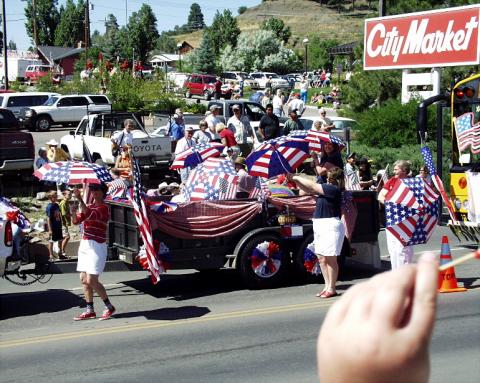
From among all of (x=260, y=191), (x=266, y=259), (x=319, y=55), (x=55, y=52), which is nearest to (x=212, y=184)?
(x=260, y=191)

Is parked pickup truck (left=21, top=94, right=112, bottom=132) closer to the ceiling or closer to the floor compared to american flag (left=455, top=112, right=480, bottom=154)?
closer to the ceiling

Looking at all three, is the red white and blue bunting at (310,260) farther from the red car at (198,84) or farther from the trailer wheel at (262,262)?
the red car at (198,84)

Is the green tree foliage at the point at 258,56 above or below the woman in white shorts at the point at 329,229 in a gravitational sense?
above

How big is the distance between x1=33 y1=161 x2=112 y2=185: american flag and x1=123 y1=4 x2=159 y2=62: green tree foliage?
7219cm

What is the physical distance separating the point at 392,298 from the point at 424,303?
0.08m

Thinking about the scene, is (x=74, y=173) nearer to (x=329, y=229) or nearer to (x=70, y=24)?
(x=329, y=229)

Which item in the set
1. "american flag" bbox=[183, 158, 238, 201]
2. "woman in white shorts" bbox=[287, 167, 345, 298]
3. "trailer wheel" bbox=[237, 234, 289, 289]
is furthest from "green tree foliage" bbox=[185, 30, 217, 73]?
"woman in white shorts" bbox=[287, 167, 345, 298]

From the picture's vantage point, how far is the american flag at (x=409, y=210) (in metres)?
11.2

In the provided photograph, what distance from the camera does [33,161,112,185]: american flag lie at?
1111 centimetres

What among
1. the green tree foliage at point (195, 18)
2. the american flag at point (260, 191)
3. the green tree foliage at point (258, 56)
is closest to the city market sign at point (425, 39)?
the american flag at point (260, 191)

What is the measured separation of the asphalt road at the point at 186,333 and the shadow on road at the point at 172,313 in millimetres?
13

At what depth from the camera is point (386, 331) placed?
1813 millimetres

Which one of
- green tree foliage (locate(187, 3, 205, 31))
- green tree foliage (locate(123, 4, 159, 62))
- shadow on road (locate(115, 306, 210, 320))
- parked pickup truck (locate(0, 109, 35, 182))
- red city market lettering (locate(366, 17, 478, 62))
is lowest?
shadow on road (locate(115, 306, 210, 320))

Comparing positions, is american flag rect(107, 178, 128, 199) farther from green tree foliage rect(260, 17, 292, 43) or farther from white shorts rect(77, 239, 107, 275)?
green tree foliage rect(260, 17, 292, 43)
